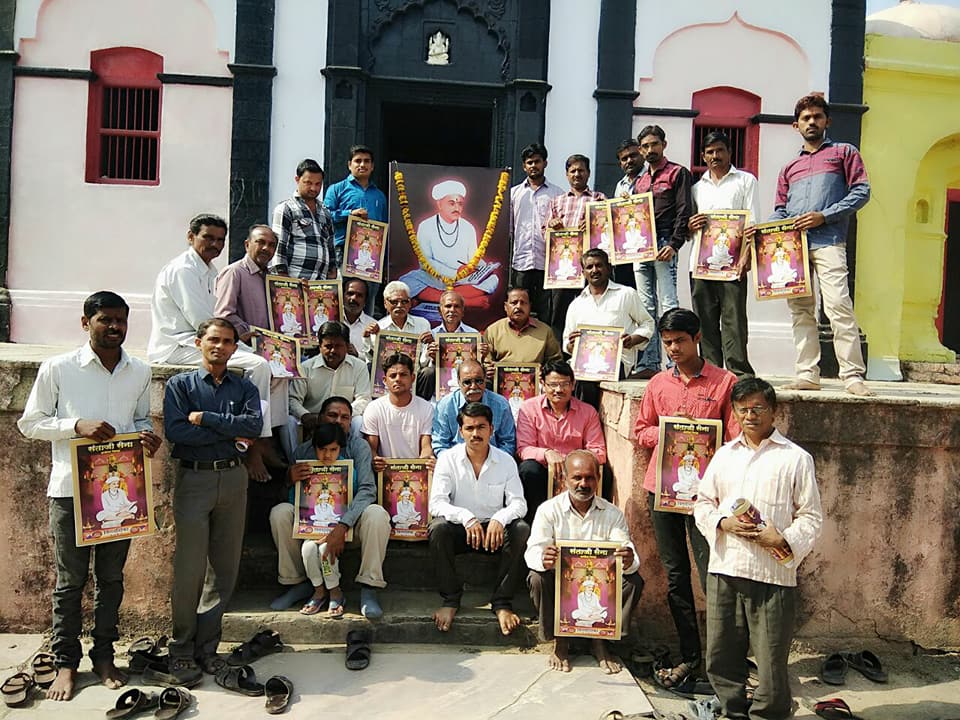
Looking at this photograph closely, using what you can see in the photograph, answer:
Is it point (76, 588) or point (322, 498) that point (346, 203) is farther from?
point (76, 588)

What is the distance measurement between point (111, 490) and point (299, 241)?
2.73m

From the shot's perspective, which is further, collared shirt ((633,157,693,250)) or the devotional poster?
the devotional poster

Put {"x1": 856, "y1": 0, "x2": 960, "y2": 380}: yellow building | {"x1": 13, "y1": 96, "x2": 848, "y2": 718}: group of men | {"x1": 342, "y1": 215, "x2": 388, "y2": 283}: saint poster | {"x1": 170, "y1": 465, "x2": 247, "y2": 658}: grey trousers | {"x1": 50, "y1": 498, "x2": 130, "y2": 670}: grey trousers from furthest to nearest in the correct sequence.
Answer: {"x1": 856, "y1": 0, "x2": 960, "y2": 380}: yellow building < {"x1": 342, "y1": 215, "x2": 388, "y2": 283}: saint poster < {"x1": 170, "y1": 465, "x2": 247, "y2": 658}: grey trousers < {"x1": 50, "y1": 498, "x2": 130, "y2": 670}: grey trousers < {"x1": 13, "y1": 96, "x2": 848, "y2": 718}: group of men

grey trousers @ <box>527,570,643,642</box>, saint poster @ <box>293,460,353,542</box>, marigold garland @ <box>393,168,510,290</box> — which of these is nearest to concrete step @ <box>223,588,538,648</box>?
grey trousers @ <box>527,570,643,642</box>

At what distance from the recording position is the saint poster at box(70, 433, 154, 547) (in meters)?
4.19

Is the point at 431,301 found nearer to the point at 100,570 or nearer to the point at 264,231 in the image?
the point at 264,231

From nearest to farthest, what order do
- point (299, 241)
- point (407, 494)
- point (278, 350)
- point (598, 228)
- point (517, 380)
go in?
1. point (407, 494)
2. point (278, 350)
3. point (517, 380)
4. point (299, 241)
5. point (598, 228)

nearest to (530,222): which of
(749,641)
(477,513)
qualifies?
(477,513)

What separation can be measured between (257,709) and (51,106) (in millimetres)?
7558

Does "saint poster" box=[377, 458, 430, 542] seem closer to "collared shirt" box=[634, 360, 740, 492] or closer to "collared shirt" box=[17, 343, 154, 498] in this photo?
"collared shirt" box=[634, 360, 740, 492]

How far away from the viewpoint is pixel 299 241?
6.43 m

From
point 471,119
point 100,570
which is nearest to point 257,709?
point 100,570

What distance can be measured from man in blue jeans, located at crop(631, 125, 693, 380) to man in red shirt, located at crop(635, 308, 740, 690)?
1443 mm

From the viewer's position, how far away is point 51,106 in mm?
8977
